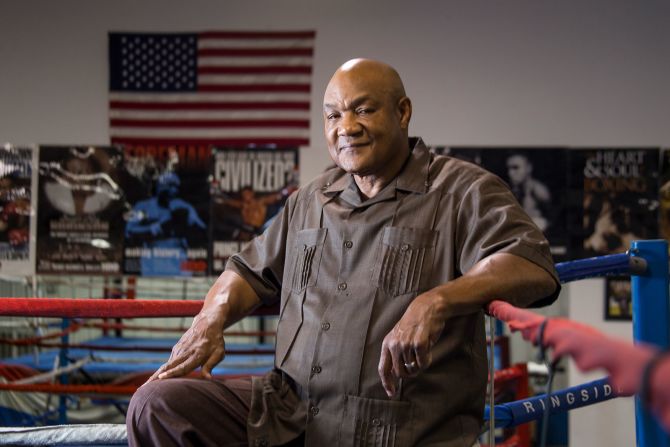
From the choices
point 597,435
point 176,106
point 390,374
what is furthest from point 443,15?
point 390,374

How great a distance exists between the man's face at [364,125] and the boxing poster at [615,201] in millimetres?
3744

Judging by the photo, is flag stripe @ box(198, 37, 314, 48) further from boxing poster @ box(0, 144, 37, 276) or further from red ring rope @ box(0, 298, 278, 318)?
red ring rope @ box(0, 298, 278, 318)

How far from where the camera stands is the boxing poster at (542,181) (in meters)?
5.73

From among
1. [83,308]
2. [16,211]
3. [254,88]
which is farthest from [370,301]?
[16,211]

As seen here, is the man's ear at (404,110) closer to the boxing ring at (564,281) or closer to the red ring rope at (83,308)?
the boxing ring at (564,281)

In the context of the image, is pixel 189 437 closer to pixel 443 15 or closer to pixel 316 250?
pixel 316 250

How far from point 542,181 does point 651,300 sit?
3.46 meters

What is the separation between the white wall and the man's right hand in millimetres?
3729

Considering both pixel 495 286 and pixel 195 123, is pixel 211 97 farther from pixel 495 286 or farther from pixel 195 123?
pixel 495 286

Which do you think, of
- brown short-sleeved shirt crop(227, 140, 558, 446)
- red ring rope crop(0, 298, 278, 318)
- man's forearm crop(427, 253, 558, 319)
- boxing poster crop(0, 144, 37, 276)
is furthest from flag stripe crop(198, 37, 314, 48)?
man's forearm crop(427, 253, 558, 319)

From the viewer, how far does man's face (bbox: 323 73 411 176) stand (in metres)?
2.31

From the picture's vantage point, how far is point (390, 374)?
5.74 feet

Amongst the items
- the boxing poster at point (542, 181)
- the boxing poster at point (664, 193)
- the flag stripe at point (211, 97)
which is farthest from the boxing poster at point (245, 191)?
the boxing poster at point (664, 193)

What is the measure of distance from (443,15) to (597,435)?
321 centimetres
